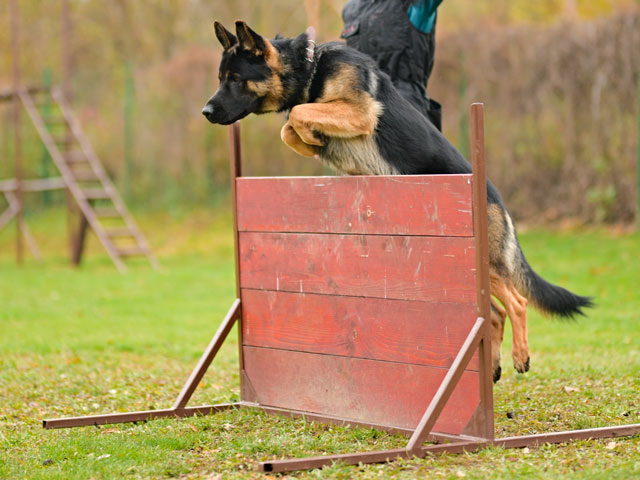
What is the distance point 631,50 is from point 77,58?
15789 mm

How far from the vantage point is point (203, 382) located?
6.16 m

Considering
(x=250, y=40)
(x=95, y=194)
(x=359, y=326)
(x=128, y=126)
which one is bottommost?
(x=95, y=194)

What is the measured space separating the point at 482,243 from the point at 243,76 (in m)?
1.55

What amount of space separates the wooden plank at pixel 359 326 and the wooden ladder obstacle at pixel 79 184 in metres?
7.99

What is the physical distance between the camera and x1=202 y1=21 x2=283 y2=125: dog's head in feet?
14.3

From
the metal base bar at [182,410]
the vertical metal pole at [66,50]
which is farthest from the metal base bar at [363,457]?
the vertical metal pole at [66,50]

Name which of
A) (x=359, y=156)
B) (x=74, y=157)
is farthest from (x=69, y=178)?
(x=359, y=156)

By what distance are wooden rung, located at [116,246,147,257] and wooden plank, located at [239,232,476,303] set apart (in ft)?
26.5

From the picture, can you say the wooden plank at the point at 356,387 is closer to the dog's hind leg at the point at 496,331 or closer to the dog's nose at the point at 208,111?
the dog's hind leg at the point at 496,331

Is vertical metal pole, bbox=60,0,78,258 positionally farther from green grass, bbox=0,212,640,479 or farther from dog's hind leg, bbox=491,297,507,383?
dog's hind leg, bbox=491,297,507,383

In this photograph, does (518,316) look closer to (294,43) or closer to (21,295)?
(294,43)

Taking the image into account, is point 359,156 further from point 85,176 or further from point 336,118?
point 85,176

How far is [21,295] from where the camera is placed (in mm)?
10414

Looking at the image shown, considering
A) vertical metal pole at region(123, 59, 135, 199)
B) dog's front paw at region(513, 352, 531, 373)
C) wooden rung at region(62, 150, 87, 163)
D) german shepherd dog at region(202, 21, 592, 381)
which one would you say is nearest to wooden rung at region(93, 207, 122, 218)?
wooden rung at region(62, 150, 87, 163)
